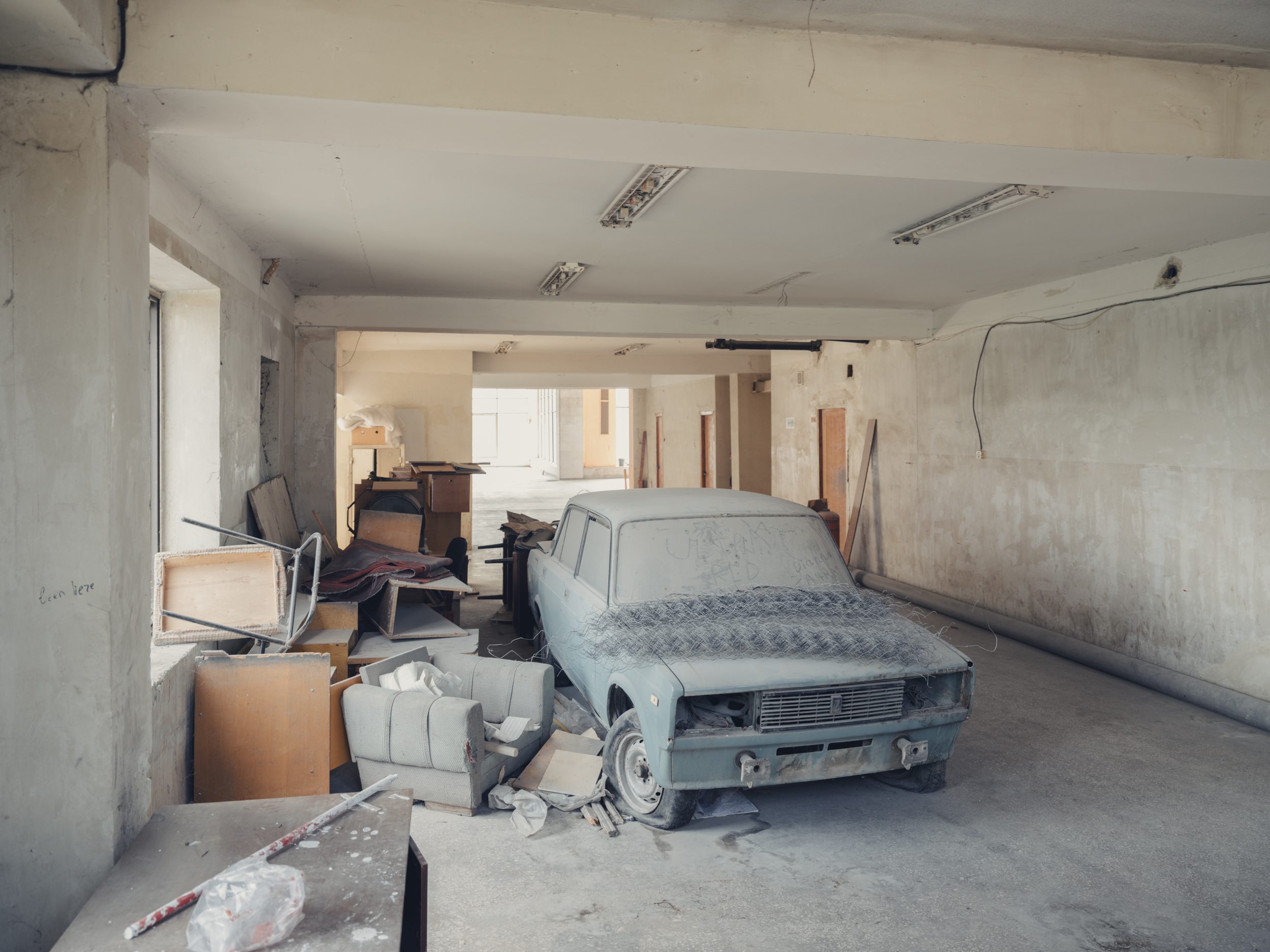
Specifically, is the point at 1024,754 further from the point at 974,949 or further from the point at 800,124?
the point at 800,124

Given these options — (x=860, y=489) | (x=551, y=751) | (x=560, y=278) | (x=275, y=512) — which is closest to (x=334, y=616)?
(x=275, y=512)

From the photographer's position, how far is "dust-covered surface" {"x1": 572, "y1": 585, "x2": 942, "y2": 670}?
366cm

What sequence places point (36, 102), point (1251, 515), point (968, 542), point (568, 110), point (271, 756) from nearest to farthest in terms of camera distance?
point (36, 102) → point (568, 110) → point (271, 756) → point (1251, 515) → point (968, 542)

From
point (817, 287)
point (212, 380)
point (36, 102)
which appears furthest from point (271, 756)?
point (817, 287)

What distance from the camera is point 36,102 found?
7.54 feet

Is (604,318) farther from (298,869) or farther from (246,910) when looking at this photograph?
(246,910)

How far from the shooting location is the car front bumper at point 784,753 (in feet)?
11.0

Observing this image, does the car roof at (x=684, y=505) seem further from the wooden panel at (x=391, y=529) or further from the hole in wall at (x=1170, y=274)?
the hole in wall at (x=1170, y=274)

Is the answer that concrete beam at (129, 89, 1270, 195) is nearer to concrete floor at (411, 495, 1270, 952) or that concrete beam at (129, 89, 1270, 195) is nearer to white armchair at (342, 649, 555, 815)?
white armchair at (342, 649, 555, 815)

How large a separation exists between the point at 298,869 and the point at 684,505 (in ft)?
9.90

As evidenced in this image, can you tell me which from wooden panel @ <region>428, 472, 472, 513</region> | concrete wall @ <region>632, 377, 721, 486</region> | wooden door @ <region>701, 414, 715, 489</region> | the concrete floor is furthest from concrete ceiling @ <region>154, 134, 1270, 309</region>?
concrete wall @ <region>632, 377, 721, 486</region>

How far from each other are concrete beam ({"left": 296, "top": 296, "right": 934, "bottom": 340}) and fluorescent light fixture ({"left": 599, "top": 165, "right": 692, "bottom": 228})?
9.70 ft

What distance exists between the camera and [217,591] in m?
4.21

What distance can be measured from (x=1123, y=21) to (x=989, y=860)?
3.24 meters
